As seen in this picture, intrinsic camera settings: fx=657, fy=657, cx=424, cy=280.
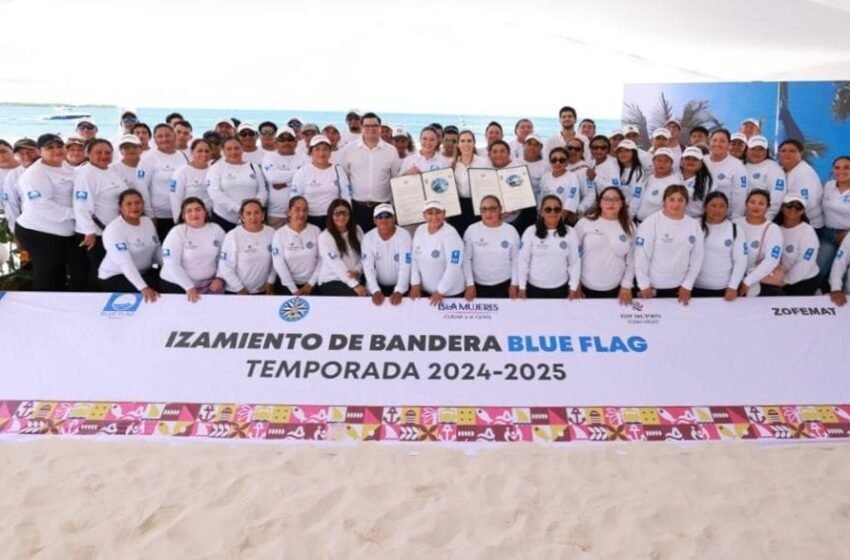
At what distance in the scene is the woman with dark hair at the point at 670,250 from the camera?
4.56 metres

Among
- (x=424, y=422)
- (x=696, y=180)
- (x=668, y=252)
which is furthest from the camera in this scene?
(x=696, y=180)

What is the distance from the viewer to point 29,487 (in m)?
3.18

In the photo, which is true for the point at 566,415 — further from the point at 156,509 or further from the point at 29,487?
the point at 29,487

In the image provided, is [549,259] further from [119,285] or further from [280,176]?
[119,285]

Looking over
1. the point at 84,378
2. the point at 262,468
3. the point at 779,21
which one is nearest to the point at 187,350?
the point at 84,378

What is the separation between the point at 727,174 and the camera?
Result: 18.0 feet

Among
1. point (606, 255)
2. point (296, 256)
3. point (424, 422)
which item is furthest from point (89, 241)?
point (606, 255)

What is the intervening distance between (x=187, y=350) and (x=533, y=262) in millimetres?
2400

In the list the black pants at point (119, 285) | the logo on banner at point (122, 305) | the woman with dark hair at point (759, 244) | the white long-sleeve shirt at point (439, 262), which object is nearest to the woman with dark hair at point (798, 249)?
the woman with dark hair at point (759, 244)

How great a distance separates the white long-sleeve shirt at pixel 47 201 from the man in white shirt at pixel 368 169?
218 centimetres

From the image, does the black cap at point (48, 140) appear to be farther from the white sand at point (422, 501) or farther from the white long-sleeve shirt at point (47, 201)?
the white sand at point (422, 501)

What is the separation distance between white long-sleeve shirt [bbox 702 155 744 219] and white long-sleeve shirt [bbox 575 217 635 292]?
134 centimetres

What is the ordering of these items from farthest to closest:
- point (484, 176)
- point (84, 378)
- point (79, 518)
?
point (484, 176) → point (84, 378) → point (79, 518)

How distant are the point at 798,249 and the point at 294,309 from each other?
3.61 metres
